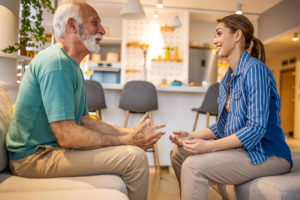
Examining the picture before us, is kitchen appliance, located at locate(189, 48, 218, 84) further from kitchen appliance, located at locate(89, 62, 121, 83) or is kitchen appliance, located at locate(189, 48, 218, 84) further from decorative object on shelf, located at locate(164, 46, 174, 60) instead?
kitchen appliance, located at locate(89, 62, 121, 83)

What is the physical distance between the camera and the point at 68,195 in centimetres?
100

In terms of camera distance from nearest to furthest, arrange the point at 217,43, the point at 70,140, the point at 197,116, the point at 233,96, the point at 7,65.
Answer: the point at 70,140, the point at 233,96, the point at 217,43, the point at 7,65, the point at 197,116

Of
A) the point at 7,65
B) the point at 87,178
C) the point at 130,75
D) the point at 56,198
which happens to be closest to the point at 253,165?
the point at 87,178

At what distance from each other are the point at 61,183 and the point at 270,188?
0.88 meters

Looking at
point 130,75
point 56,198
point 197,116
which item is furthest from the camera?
point 130,75

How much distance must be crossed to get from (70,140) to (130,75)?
517 cm

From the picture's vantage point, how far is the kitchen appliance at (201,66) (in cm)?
640

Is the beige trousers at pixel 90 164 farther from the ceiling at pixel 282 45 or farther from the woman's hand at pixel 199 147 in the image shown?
the ceiling at pixel 282 45

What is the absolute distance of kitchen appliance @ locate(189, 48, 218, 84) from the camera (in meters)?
6.40

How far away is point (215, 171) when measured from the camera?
1220 mm

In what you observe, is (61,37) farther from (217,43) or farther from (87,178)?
(217,43)

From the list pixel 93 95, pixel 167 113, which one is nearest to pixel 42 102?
pixel 93 95

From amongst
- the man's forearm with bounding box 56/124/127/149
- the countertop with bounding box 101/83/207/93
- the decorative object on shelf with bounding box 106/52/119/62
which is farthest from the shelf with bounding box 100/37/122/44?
the man's forearm with bounding box 56/124/127/149

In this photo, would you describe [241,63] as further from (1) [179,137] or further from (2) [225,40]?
(1) [179,137]
